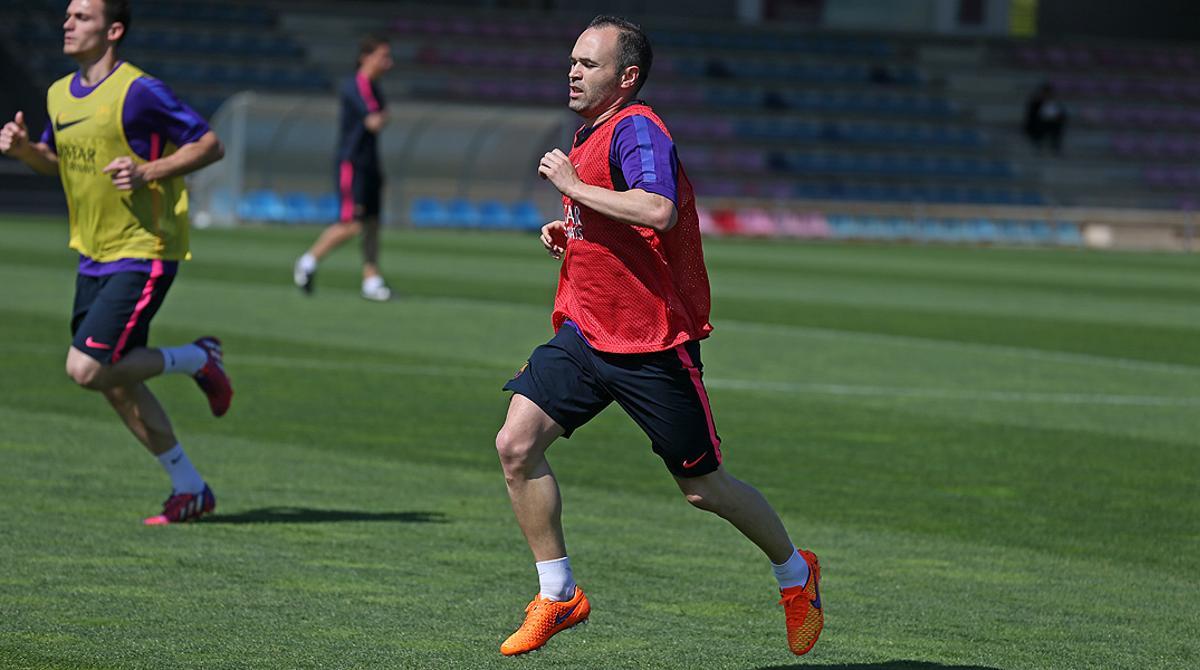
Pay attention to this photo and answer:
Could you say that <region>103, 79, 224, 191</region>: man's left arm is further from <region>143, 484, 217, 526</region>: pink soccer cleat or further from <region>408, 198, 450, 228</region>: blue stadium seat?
<region>408, 198, 450, 228</region>: blue stadium seat

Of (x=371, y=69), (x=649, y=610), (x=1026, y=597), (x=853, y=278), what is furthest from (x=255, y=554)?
(x=853, y=278)

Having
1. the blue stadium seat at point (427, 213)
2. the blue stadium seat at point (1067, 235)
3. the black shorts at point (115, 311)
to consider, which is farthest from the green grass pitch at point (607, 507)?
the blue stadium seat at point (1067, 235)

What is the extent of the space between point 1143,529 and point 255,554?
361cm

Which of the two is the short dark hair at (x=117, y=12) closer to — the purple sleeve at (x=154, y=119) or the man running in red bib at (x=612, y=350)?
the purple sleeve at (x=154, y=119)

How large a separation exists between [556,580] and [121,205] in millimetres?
2980

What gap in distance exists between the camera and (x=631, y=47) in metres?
5.30

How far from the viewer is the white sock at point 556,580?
5.36 meters

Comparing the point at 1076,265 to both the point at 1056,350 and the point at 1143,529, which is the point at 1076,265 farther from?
the point at 1143,529

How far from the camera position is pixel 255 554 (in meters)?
6.90

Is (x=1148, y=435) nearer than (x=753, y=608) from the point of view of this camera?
No

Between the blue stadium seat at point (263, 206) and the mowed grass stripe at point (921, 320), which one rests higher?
the mowed grass stripe at point (921, 320)

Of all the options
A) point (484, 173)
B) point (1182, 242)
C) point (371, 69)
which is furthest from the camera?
point (1182, 242)

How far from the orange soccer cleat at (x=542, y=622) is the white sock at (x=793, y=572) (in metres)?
0.57

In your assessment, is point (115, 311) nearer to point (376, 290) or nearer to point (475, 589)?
point (475, 589)
